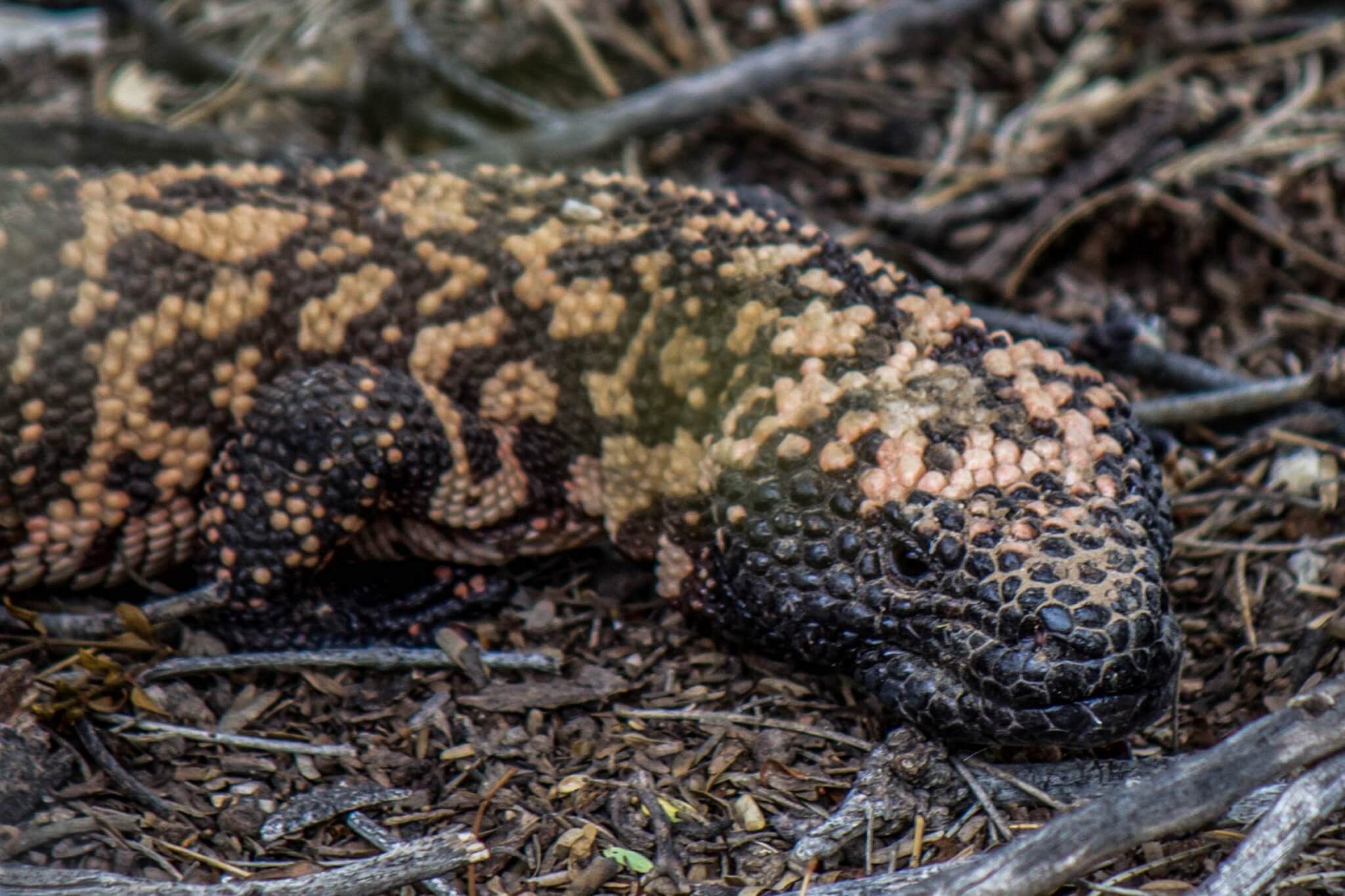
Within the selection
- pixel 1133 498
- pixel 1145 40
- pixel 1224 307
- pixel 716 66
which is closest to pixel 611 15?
pixel 716 66

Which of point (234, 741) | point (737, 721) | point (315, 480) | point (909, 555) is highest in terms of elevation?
point (315, 480)

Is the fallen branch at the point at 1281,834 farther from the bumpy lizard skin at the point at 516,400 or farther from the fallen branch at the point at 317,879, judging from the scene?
the fallen branch at the point at 317,879

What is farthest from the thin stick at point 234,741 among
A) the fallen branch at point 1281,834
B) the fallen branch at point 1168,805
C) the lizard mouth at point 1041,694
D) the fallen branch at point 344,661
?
the fallen branch at point 1281,834

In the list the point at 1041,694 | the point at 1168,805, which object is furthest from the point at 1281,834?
the point at 1041,694

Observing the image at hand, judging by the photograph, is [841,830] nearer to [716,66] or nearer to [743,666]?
[743,666]

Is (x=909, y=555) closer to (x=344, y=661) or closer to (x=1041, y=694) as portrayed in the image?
(x=1041, y=694)

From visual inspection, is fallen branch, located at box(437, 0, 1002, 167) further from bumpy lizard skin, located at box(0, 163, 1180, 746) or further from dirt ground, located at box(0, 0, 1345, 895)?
bumpy lizard skin, located at box(0, 163, 1180, 746)
